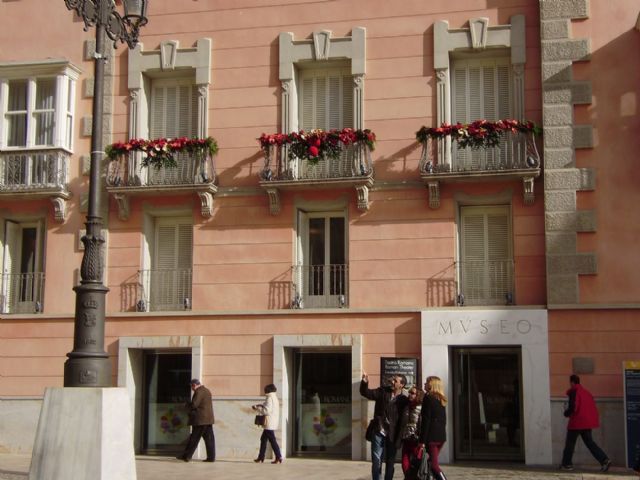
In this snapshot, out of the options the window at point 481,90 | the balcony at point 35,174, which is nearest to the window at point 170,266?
the balcony at point 35,174

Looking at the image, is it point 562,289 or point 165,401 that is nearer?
point 562,289

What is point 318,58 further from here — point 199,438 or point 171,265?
point 199,438

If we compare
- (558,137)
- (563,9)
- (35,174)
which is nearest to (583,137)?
(558,137)

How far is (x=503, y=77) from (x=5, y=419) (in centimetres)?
1287

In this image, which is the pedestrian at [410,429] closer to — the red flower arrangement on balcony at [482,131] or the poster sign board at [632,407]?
the poster sign board at [632,407]

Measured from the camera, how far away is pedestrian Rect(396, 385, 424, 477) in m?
14.7

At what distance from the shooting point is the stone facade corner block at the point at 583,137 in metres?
20.2

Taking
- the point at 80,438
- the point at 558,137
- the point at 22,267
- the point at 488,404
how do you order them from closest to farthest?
1. the point at 80,438
2. the point at 558,137
3. the point at 488,404
4. the point at 22,267

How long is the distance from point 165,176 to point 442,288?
250 inches

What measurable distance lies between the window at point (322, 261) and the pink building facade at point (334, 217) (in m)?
0.05

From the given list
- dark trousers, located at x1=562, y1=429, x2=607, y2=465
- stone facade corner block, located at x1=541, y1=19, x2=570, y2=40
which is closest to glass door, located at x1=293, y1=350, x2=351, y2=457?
dark trousers, located at x1=562, y1=429, x2=607, y2=465

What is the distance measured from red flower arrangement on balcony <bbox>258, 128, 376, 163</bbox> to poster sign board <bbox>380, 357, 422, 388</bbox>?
14.3ft

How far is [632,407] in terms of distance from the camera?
735 inches

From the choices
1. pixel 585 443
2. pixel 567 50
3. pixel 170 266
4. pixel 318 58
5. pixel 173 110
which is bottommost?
pixel 585 443
